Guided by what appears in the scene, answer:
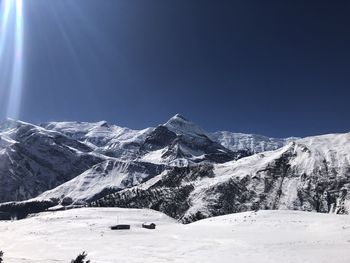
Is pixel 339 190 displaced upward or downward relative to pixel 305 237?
upward

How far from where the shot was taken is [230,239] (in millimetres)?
49062

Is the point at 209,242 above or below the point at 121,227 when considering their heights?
below

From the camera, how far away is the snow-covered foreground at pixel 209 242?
3878 centimetres

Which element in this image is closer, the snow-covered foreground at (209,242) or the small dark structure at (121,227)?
the snow-covered foreground at (209,242)

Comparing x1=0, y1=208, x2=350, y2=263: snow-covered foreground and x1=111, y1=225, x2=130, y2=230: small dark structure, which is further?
x1=111, y1=225, x2=130, y2=230: small dark structure

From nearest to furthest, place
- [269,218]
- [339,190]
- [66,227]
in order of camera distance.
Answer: [269,218], [66,227], [339,190]

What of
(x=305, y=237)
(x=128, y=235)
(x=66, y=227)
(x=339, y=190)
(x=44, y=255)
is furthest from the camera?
(x=339, y=190)

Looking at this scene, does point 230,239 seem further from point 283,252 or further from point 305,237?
point 283,252

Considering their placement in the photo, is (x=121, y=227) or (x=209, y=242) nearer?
(x=209, y=242)

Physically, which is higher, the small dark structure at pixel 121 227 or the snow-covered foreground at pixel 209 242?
the small dark structure at pixel 121 227

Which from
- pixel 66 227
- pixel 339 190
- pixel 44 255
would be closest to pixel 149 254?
pixel 44 255

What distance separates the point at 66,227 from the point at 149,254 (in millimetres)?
30433

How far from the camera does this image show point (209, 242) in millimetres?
47875

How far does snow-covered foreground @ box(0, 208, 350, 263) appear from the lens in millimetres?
38781
